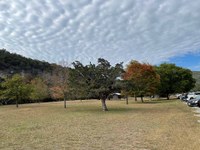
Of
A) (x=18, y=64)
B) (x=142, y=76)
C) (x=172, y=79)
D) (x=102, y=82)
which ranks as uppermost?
(x=18, y=64)

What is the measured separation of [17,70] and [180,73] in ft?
211

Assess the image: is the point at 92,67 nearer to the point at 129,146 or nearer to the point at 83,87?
the point at 83,87

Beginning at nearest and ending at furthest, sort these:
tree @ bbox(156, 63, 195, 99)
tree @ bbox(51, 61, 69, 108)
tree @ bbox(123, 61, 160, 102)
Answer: tree @ bbox(51, 61, 69, 108)
tree @ bbox(123, 61, 160, 102)
tree @ bbox(156, 63, 195, 99)

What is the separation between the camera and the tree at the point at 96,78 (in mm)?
32094

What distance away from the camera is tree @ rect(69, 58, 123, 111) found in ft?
105

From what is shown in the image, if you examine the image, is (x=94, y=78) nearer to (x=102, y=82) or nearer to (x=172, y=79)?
(x=102, y=82)

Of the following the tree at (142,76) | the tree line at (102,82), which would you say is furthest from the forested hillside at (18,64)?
the tree at (142,76)

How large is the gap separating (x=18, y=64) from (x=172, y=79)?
2591 inches

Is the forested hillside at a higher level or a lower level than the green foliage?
higher

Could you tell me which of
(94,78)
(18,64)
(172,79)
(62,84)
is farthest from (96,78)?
(18,64)

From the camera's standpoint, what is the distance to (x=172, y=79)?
69.2 m

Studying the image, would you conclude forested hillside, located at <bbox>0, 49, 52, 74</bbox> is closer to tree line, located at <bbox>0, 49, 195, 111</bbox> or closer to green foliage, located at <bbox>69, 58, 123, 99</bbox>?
tree line, located at <bbox>0, 49, 195, 111</bbox>

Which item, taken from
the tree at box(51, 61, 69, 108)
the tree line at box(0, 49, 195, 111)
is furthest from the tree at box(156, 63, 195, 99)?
the tree at box(51, 61, 69, 108)

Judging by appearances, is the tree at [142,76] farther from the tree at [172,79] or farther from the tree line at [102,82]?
the tree at [172,79]
